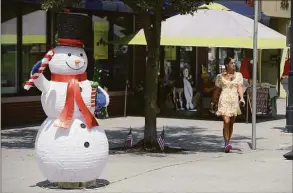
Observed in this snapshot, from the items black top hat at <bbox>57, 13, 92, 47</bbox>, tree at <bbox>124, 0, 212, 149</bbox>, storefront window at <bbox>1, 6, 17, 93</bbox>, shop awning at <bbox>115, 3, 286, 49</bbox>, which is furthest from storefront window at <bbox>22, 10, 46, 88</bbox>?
black top hat at <bbox>57, 13, 92, 47</bbox>

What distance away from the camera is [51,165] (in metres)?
7.75

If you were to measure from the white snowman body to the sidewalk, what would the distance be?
1.62 feet

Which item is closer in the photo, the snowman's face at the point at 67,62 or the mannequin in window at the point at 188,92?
the snowman's face at the point at 67,62

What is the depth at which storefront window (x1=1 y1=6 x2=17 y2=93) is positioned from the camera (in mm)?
15469

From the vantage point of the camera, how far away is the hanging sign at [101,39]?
60.5 ft

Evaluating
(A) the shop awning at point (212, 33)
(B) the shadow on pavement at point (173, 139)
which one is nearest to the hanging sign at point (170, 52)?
(A) the shop awning at point (212, 33)

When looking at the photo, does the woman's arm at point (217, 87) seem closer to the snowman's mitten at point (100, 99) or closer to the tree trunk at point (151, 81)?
the tree trunk at point (151, 81)

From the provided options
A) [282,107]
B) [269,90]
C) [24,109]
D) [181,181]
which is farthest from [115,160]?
[282,107]

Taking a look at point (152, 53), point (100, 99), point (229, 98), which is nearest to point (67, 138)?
point (100, 99)

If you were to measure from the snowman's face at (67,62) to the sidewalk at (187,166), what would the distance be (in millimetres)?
1587

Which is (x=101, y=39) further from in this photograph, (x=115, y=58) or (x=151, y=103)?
(x=151, y=103)

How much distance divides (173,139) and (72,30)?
6.35 metres

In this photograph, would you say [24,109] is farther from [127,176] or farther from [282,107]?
[282,107]

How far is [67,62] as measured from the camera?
7.88 m
